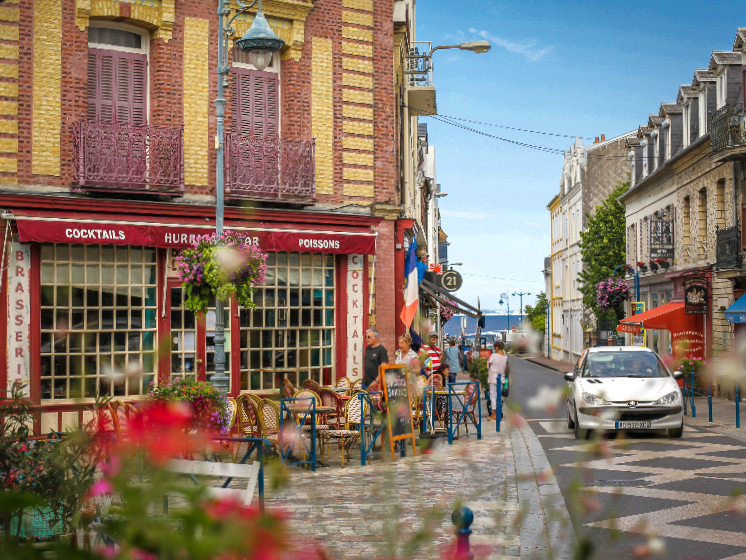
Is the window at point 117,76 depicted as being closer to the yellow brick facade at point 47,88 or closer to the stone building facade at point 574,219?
the yellow brick facade at point 47,88

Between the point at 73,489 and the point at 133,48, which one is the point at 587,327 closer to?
the point at 133,48

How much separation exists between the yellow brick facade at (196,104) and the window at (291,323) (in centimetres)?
207

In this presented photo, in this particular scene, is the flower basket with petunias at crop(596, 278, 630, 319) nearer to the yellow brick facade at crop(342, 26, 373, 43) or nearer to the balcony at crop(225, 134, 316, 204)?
the yellow brick facade at crop(342, 26, 373, 43)

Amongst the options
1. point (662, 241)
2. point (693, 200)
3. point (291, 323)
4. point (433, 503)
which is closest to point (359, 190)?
point (291, 323)

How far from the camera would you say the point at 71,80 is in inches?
596

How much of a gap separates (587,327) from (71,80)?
140 feet

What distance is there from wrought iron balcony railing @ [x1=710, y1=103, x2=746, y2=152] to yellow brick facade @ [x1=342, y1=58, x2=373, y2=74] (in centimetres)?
1141

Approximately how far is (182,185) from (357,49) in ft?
15.2

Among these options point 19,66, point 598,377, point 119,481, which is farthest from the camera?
point 598,377

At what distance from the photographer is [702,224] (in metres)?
29.5

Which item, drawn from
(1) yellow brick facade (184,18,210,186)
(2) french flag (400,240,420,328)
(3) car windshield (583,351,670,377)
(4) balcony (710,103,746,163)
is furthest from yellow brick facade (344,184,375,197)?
(4) balcony (710,103,746,163)

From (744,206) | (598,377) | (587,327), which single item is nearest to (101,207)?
(598,377)

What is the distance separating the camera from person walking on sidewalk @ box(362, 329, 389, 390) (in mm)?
13578

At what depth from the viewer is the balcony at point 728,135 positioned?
79.0 feet
